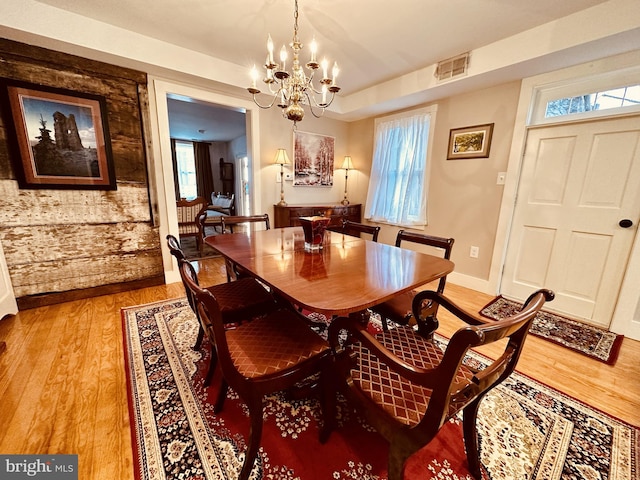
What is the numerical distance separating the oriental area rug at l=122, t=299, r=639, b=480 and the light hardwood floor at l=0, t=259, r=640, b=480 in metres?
0.10

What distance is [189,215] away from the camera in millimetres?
4211

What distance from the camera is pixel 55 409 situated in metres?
1.33

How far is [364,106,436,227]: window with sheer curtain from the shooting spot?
3383 mm

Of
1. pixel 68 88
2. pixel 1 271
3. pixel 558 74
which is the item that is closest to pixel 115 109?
pixel 68 88

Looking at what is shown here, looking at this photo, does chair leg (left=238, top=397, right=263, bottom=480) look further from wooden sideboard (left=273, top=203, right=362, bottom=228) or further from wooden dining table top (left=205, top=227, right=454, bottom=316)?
wooden sideboard (left=273, top=203, right=362, bottom=228)

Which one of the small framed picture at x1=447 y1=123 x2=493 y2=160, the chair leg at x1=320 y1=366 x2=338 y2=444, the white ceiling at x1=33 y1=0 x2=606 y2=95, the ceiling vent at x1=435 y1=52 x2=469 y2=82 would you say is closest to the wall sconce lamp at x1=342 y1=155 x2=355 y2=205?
the small framed picture at x1=447 y1=123 x2=493 y2=160

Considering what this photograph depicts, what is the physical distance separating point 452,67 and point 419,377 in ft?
9.87

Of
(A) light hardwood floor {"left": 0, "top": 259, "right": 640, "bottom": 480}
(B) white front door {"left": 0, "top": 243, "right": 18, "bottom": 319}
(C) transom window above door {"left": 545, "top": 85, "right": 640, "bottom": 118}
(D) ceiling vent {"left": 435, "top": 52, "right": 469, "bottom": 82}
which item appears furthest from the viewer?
(D) ceiling vent {"left": 435, "top": 52, "right": 469, "bottom": 82}

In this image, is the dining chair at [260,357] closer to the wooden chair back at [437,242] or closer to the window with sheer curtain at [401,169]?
the wooden chair back at [437,242]

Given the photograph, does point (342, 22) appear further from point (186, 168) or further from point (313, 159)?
point (186, 168)

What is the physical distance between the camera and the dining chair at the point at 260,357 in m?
0.93

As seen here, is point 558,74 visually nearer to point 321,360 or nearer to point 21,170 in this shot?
point 321,360

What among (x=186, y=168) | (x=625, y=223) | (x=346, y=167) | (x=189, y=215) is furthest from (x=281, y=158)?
(x=186, y=168)

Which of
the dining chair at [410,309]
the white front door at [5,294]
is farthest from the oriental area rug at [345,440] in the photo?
the white front door at [5,294]
